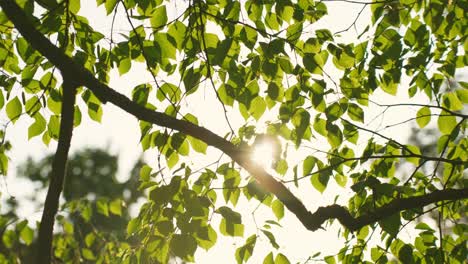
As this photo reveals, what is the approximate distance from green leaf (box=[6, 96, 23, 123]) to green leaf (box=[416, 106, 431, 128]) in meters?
2.61

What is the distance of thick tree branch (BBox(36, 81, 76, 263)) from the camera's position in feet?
6.86

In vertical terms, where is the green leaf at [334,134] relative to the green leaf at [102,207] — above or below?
below

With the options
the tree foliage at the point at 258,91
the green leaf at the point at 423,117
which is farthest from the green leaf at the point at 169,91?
the green leaf at the point at 423,117

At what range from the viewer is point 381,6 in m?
2.98

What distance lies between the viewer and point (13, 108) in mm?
2877

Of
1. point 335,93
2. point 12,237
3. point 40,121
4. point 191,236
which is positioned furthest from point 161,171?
point 12,237

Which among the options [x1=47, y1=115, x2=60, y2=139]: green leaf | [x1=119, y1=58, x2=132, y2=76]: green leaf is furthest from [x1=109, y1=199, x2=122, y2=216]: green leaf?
[x1=119, y1=58, x2=132, y2=76]: green leaf

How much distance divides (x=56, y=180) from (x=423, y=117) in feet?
7.67

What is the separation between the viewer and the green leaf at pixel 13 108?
9.41ft

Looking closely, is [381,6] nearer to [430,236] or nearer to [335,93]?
[335,93]

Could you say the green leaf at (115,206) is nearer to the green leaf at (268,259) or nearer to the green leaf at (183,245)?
the green leaf at (268,259)

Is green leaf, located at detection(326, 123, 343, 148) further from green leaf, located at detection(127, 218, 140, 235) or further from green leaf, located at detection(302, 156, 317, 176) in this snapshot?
green leaf, located at detection(127, 218, 140, 235)

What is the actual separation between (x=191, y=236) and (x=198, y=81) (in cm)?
108

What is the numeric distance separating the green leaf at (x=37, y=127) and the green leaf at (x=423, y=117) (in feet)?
8.08
